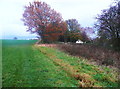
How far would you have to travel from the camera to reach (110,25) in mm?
12062

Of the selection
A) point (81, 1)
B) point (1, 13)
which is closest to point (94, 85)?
point (1, 13)

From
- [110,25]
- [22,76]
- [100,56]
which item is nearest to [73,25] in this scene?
[110,25]

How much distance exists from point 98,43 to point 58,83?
439 inches

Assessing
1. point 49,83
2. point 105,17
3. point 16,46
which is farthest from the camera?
point 105,17

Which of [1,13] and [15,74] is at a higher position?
[1,13]

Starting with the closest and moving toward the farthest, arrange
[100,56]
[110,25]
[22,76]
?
1. [22,76]
2. [100,56]
3. [110,25]

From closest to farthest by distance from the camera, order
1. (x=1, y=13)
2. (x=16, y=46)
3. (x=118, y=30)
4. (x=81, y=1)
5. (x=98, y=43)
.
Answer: (x=1, y=13) → (x=16, y=46) → (x=81, y=1) → (x=118, y=30) → (x=98, y=43)

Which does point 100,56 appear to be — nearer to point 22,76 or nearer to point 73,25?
point 22,76

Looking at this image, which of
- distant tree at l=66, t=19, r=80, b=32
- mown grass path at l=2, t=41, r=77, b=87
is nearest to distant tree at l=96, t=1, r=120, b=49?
distant tree at l=66, t=19, r=80, b=32

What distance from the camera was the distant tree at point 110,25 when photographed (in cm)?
1134

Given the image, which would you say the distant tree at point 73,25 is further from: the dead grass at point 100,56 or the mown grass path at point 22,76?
the mown grass path at point 22,76

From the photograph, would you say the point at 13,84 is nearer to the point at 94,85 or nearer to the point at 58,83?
the point at 58,83

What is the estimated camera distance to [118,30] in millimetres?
11570

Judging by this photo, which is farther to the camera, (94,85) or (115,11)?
(115,11)
